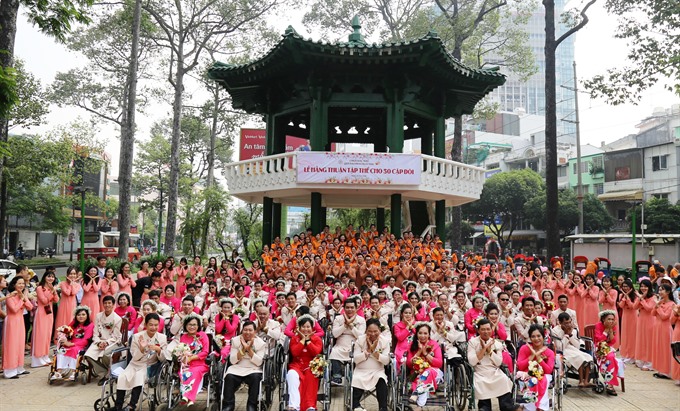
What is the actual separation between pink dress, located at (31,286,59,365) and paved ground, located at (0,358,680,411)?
26.8 inches

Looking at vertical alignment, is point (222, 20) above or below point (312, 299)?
above

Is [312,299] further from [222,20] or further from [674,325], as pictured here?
[222,20]

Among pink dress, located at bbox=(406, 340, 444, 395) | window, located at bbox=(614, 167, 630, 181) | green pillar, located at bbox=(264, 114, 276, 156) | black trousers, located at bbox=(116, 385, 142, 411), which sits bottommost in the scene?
black trousers, located at bbox=(116, 385, 142, 411)

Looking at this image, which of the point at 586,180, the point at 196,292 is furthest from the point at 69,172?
the point at 586,180

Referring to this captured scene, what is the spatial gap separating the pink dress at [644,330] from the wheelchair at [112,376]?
8.73 m

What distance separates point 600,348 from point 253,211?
22131 mm

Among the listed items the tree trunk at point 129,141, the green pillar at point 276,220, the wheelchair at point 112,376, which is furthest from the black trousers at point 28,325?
the tree trunk at point 129,141

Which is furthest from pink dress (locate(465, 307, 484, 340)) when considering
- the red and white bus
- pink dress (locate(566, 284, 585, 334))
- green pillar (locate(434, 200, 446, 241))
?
the red and white bus

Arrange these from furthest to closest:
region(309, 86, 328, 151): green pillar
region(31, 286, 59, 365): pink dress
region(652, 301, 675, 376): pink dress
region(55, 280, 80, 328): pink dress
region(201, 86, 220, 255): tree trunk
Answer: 1. region(201, 86, 220, 255): tree trunk
2. region(309, 86, 328, 151): green pillar
3. region(55, 280, 80, 328): pink dress
4. region(31, 286, 59, 365): pink dress
5. region(652, 301, 675, 376): pink dress

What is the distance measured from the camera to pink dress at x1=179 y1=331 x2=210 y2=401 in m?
6.09

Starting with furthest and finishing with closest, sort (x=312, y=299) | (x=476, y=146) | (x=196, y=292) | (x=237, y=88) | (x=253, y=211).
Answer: (x=476, y=146) < (x=253, y=211) < (x=237, y=88) < (x=196, y=292) < (x=312, y=299)

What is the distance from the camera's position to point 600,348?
750 cm

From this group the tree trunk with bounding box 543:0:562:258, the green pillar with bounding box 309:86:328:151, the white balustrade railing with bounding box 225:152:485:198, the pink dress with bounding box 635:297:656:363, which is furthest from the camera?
the tree trunk with bounding box 543:0:562:258

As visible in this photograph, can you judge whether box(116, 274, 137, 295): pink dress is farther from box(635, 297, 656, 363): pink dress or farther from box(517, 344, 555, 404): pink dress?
box(635, 297, 656, 363): pink dress
